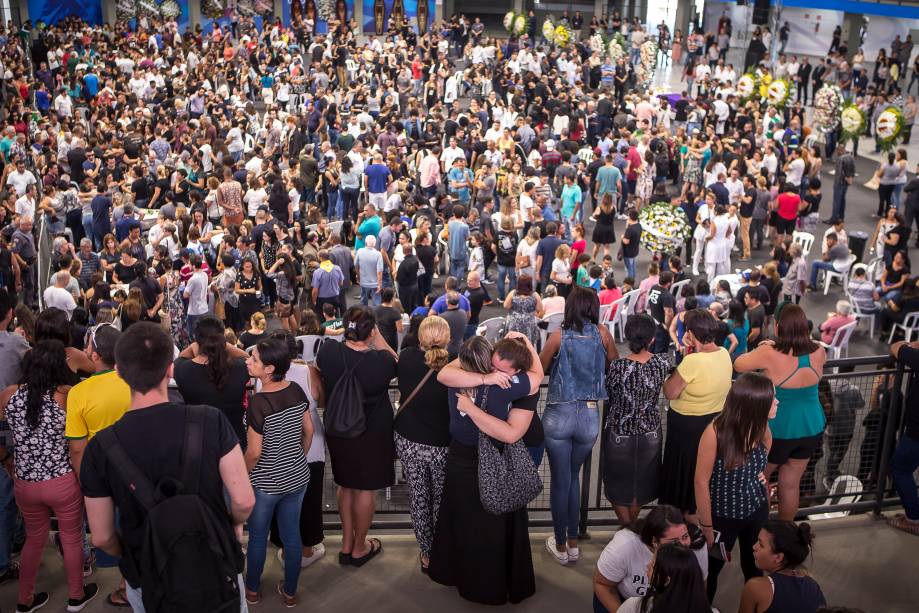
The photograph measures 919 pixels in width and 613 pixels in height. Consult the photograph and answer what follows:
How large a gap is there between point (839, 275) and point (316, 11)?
2509 cm

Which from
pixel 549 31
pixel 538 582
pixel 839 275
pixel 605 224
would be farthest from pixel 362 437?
pixel 549 31

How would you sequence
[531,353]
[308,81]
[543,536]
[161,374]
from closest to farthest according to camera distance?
[161,374] < [531,353] < [543,536] < [308,81]

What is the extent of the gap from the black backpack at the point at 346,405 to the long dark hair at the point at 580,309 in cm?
114

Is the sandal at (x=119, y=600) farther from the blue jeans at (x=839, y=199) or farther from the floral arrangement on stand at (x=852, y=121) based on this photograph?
the floral arrangement on stand at (x=852, y=121)

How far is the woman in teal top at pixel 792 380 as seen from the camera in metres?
5.05

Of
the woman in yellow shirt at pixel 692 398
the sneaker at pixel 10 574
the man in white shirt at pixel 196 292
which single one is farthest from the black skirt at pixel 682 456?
the man in white shirt at pixel 196 292

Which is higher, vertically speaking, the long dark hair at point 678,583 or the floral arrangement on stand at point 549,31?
the floral arrangement on stand at point 549,31

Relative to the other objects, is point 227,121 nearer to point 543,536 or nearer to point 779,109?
point 779,109

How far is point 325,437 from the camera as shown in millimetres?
5078

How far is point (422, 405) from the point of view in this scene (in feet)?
16.1

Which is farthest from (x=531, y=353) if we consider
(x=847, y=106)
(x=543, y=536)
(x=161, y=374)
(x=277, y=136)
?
(x=847, y=106)

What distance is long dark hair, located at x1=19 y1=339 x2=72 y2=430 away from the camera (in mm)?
4551

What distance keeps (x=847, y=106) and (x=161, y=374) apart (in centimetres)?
1801

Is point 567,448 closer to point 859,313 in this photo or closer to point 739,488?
point 739,488
